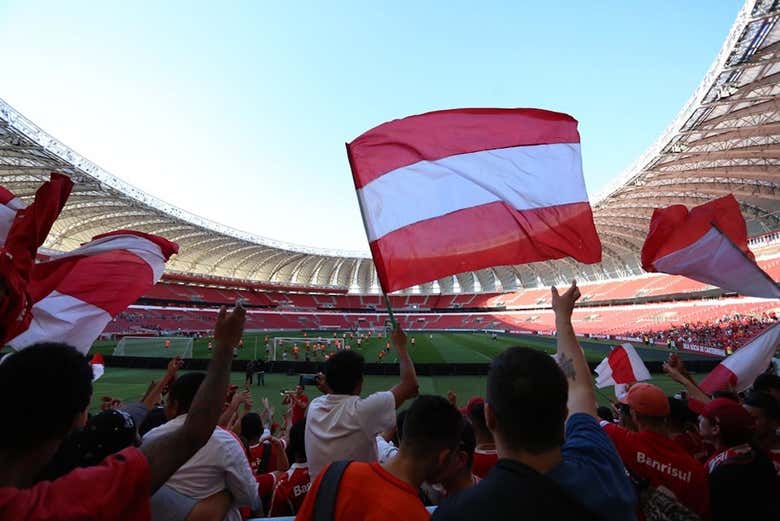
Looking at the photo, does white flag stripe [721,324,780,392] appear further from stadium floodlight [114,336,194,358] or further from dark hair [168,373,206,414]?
stadium floodlight [114,336,194,358]

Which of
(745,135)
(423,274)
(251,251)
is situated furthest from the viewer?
(251,251)

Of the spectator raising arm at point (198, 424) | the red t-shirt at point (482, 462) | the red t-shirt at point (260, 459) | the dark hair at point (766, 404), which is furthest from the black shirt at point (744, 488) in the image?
the red t-shirt at point (260, 459)

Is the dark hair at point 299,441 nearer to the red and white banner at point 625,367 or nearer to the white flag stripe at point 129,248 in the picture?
the white flag stripe at point 129,248

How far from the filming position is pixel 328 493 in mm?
1640

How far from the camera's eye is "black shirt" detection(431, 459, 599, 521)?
3.95 feet

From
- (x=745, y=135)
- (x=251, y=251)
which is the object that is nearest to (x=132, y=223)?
(x=251, y=251)

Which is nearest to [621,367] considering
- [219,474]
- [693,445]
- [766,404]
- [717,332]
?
[693,445]

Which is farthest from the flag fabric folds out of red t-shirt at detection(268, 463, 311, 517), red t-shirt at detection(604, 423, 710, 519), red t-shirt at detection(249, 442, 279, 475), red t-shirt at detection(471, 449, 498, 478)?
red t-shirt at detection(604, 423, 710, 519)

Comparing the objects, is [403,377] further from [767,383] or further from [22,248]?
[767,383]

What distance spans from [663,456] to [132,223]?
46803mm

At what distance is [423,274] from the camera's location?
449cm

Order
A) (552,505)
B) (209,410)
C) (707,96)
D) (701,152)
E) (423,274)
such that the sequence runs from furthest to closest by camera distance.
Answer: (701,152) < (707,96) < (423,274) < (209,410) < (552,505)

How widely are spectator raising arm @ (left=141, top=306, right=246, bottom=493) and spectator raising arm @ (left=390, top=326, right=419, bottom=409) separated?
1.49m

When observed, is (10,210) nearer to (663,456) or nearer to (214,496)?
(214,496)
